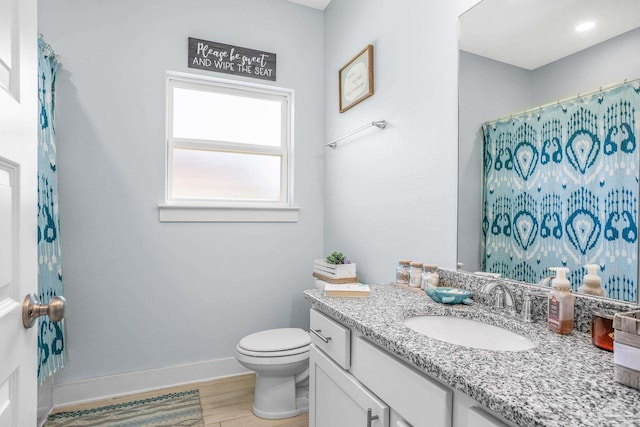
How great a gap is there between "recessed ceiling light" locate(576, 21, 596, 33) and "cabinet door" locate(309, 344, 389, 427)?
1.23 m

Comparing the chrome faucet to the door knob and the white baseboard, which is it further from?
the white baseboard

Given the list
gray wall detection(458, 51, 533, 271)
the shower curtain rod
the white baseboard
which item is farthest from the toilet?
the shower curtain rod

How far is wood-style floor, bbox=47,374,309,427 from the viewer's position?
188 cm

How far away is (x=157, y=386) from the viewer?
2.23m

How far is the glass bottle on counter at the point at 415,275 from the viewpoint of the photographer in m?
1.54

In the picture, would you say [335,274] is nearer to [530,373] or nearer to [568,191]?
[568,191]

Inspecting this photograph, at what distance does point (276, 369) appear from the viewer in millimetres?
1855

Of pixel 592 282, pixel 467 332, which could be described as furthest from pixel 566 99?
pixel 467 332

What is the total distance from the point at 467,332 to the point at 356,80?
5.33 feet

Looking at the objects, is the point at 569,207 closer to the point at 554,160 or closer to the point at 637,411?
the point at 554,160

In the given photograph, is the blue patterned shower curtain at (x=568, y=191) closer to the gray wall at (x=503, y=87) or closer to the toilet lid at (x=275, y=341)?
the gray wall at (x=503, y=87)

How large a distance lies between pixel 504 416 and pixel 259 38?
258 cm

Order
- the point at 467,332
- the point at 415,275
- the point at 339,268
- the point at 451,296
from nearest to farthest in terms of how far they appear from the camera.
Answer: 1. the point at 467,332
2. the point at 451,296
3. the point at 415,275
4. the point at 339,268

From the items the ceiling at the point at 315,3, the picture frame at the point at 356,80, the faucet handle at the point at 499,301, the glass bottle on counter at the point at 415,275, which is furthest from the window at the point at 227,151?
the faucet handle at the point at 499,301
